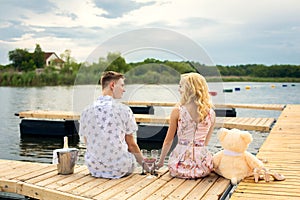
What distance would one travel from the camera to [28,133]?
11086 millimetres

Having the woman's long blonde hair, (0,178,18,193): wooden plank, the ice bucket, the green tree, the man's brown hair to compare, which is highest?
the green tree

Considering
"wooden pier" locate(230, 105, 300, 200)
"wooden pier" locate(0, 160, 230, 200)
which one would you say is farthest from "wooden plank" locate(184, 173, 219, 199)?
"wooden pier" locate(230, 105, 300, 200)

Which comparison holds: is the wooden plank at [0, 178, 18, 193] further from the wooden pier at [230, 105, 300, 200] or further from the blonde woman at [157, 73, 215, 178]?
the wooden pier at [230, 105, 300, 200]

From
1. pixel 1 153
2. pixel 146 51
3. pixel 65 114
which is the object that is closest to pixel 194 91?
pixel 146 51

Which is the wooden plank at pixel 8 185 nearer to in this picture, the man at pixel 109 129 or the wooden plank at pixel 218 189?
the man at pixel 109 129

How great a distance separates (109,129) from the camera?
3.90m

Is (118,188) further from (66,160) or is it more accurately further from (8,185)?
(8,185)

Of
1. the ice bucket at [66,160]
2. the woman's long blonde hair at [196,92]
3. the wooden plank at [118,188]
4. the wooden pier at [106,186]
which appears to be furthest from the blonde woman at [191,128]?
the ice bucket at [66,160]

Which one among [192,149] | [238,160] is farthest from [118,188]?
[238,160]

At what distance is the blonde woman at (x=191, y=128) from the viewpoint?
3838mm

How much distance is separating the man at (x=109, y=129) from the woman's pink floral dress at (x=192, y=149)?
50cm

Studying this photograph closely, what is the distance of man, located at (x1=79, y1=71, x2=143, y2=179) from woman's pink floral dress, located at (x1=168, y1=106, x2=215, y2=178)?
1.63ft

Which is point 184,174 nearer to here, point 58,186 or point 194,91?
point 194,91

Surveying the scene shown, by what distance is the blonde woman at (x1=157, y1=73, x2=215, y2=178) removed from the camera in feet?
12.6
